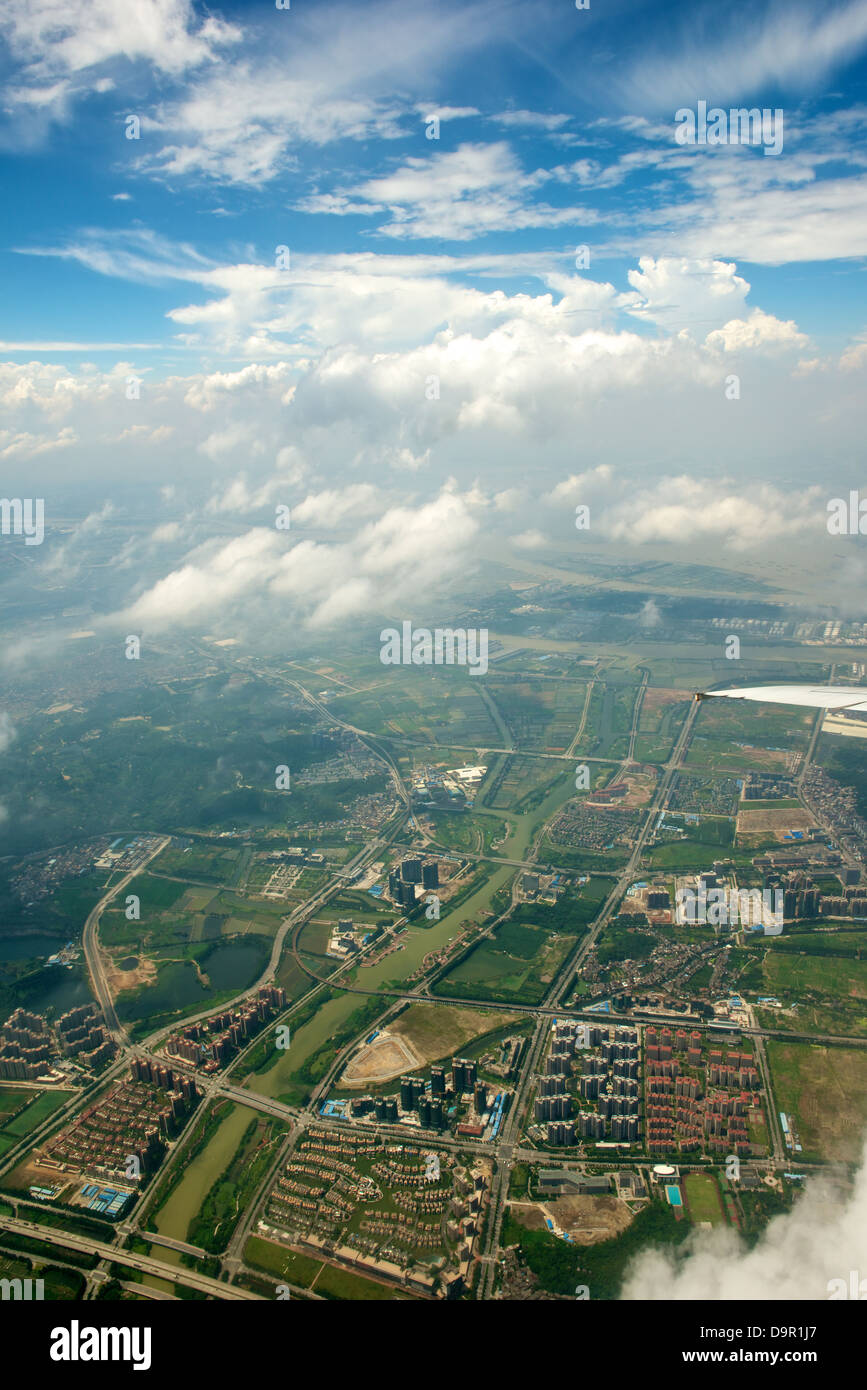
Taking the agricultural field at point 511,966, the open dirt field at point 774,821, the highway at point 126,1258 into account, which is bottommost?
the highway at point 126,1258

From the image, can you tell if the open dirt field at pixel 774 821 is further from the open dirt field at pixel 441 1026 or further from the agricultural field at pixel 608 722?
the open dirt field at pixel 441 1026

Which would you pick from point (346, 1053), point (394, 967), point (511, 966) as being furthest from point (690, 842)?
point (346, 1053)

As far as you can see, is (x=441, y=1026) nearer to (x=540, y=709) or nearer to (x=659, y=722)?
(x=659, y=722)

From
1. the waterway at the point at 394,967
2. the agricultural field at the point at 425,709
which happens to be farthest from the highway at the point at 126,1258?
the agricultural field at the point at 425,709

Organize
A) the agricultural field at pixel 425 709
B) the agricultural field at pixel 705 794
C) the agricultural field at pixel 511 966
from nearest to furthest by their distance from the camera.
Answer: the agricultural field at pixel 511 966 < the agricultural field at pixel 705 794 < the agricultural field at pixel 425 709

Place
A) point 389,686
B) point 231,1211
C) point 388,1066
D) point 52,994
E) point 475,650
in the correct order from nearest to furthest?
point 231,1211, point 388,1066, point 52,994, point 389,686, point 475,650

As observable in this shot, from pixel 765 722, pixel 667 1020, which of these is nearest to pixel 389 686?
pixel 765 722

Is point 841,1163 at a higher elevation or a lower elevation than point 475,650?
lower

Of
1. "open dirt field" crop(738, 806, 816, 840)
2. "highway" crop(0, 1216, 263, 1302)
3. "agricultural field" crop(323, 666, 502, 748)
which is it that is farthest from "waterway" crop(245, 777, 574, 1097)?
"agricultural field" crop(323, 666, 502, 748)

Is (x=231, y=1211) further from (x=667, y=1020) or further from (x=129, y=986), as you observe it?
(x=667, y=1020)
